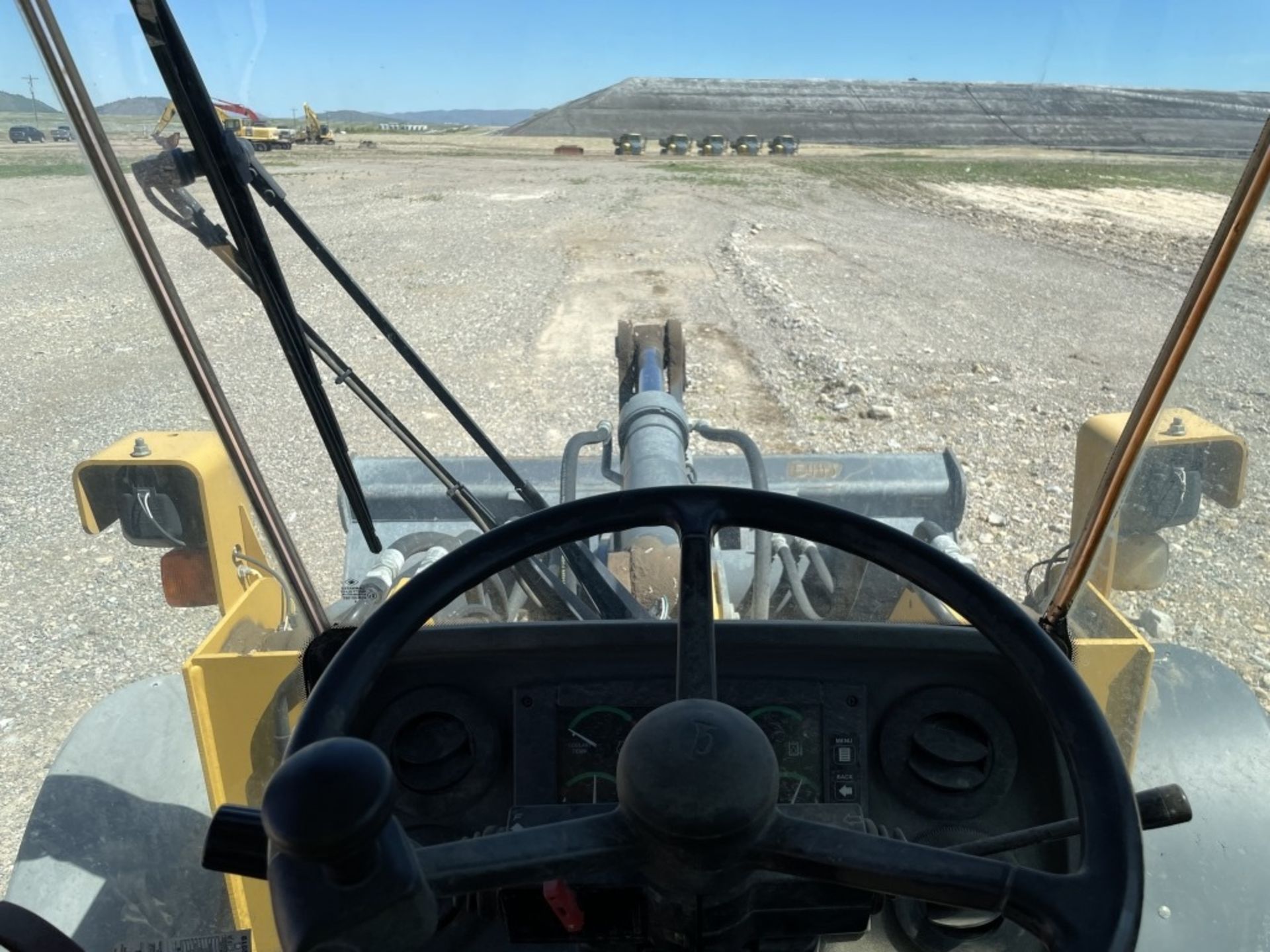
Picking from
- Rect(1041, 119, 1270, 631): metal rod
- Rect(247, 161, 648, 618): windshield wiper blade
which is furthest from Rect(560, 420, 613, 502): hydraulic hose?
Rect(1041, 119, 1270, 631): metal rod

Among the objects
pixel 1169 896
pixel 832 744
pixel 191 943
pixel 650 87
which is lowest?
pixel 1169 896

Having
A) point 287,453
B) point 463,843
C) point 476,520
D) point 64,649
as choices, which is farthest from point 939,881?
point 64,649

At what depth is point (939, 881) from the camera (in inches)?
40.8

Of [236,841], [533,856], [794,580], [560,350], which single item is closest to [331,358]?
[236,841]

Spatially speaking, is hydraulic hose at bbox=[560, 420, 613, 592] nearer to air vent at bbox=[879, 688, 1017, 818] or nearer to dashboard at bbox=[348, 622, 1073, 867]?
dashboard at bbox=[348, 622, 1073, 867]

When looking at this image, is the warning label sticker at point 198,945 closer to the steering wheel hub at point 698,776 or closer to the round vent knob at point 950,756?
the steering wheel hub at point 698,776

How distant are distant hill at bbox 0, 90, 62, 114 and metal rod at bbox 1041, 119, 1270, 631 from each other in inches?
58.6

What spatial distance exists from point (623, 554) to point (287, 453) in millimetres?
901

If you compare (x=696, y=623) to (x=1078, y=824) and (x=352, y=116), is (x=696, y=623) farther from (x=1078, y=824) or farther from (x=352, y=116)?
(x=352, y=116)

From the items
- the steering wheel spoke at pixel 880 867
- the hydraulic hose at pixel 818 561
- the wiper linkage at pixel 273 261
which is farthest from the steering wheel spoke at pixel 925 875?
the hydraulic hose at pixel 818 561

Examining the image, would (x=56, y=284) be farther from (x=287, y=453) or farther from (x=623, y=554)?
(x=623, y=554)

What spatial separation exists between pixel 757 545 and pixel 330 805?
1.68 meters

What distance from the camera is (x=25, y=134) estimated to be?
1.47m

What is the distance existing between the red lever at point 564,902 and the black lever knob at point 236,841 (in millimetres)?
284
